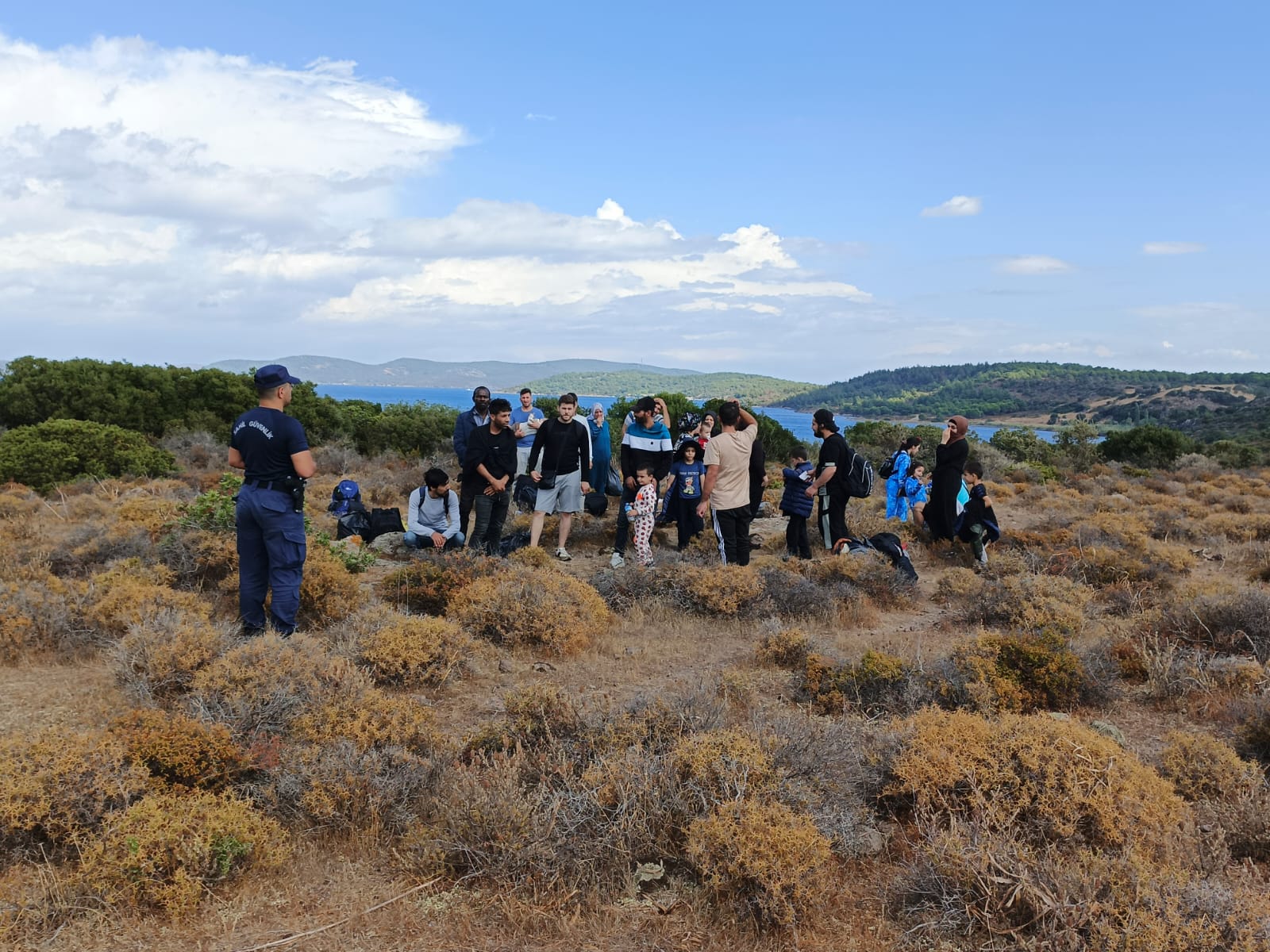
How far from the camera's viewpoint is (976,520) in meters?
9.04

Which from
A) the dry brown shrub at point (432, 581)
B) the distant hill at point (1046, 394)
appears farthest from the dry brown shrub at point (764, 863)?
the distant hill at point (1046, 394)

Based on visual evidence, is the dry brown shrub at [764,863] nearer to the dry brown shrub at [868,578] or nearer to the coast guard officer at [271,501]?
the coast guard officer at [271,501]

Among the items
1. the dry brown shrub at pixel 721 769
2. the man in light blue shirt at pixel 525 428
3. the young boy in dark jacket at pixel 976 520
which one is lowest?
the dry brown shrub at pixel 721 769

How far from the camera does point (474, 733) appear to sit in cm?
417

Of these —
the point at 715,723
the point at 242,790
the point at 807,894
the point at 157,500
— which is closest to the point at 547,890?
the point at 807,894

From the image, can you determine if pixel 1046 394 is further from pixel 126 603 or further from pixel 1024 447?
pixel 126 603

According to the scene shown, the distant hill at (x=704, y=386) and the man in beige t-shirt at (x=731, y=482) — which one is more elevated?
the distant hill at (x=704, y=386)

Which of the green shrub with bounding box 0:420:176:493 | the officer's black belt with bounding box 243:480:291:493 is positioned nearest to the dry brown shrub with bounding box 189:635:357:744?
the officer's black belt with bounding box 243:480:291:493

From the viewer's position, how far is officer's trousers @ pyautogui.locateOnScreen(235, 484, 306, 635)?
5148 mm

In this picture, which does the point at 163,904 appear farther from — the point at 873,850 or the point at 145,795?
the point at 873,850

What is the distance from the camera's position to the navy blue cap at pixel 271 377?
198 inches

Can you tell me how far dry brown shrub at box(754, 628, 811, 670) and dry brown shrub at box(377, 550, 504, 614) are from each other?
100 inches

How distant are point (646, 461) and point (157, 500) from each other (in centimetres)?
593

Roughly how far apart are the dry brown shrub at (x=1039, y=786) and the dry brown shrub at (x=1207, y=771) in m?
0.35
